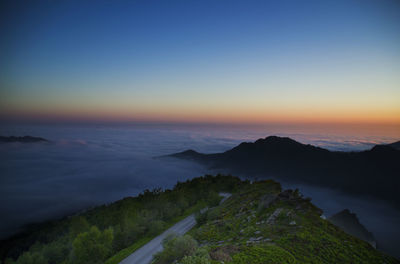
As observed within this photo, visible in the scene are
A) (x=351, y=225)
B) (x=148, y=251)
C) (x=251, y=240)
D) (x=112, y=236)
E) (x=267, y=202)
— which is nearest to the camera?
(x=251, y=240)

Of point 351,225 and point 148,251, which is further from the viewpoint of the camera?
point 351,225

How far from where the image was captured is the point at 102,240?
40500 millimetres

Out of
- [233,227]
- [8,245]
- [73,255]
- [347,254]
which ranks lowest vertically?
[8,245]

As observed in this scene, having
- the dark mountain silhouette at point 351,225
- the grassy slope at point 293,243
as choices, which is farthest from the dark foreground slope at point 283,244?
the dark mountain silhouette at point 351,225

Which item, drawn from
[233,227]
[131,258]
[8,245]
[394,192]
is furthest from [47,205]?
[394,192]

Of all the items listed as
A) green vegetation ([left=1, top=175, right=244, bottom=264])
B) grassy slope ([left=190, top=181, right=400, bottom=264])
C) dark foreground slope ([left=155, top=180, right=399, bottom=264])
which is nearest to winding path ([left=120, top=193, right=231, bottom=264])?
green vegetation ([left=1, top=175, right=244, bottom=264])

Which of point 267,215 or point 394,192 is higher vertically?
point 267,215

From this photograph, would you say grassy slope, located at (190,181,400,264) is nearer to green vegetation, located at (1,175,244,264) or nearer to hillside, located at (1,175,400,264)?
hillside, located at (1,175,400,264)

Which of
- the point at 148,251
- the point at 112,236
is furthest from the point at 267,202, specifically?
the point at 112,236

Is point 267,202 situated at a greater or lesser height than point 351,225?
greater

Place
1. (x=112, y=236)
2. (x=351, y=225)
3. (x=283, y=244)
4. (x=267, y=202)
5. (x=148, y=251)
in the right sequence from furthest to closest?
(x=351, y=225) < (x=112, y=236) < (x=148, y=251) < (x=267, y=202) < (x=283, y=244)

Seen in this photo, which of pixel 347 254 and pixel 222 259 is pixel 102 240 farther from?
pixel 347 254

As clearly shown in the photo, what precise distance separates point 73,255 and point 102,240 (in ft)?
21.1

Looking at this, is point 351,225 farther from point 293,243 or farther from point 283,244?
point 283,244
